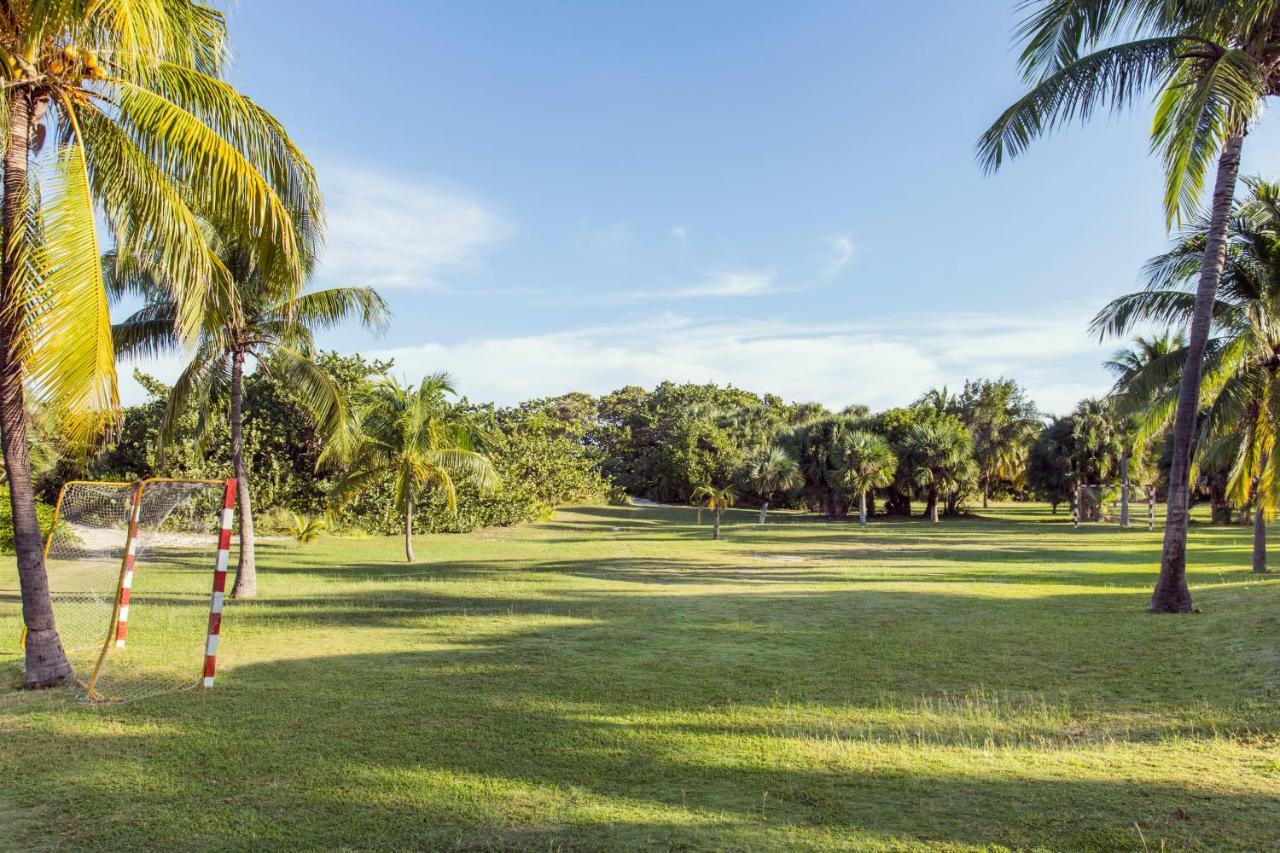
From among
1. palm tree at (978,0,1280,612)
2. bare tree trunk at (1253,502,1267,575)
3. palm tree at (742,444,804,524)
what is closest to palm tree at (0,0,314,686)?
palm tree at (978,0,1280,612)

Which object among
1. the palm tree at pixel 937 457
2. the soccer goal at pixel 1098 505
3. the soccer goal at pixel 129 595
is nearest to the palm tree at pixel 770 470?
the palm tree at pixel 937 457

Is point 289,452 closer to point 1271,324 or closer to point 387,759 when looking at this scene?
point 387,759

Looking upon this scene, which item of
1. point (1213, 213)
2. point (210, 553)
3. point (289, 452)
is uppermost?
point (1213, 213)

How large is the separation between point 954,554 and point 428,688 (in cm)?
1868

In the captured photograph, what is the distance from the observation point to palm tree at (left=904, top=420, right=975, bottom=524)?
133ft

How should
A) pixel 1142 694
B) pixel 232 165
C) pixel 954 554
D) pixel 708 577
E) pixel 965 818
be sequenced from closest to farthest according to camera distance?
pixel 965 818 → pixel 1142 694 → pixel 232 165 → pixel 708 577 → pixel 954 554

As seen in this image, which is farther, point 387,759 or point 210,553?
point 210,553

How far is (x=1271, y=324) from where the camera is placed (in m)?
14.0

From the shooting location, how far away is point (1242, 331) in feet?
48.8

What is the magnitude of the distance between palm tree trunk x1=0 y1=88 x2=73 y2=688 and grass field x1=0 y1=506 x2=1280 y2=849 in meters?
0.48

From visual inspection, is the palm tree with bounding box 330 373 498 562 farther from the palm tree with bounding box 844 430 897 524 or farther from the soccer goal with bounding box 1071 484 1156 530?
the soccer goal with bounding box 1071 484 1156 530

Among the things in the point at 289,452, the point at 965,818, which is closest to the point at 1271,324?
the point at 965,818

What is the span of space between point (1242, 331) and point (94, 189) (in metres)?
18.4

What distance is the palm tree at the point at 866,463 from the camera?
39312 millimetres
